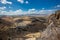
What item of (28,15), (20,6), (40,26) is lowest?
(40,26)

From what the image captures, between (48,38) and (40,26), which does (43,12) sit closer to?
(40,26)

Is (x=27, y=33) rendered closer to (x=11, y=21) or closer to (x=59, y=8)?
(x=11, y=21)

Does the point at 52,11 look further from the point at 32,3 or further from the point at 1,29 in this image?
the point at 1,29

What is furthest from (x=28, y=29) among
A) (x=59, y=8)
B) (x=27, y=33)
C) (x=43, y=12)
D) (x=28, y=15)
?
(x=59, y=8)

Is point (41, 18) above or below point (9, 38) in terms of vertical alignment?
above

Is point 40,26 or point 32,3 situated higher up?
point 32,3

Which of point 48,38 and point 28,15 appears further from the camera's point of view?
point 28,15

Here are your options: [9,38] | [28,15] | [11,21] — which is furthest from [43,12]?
[9,38]

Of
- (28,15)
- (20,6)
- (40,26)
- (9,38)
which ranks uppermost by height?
(20,6)
